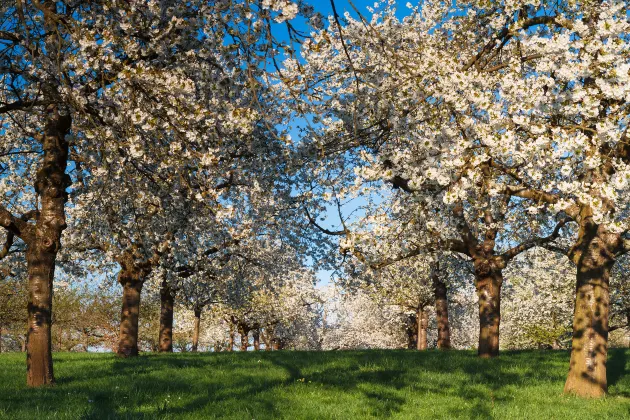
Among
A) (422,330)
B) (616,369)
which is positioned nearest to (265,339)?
(422,330)

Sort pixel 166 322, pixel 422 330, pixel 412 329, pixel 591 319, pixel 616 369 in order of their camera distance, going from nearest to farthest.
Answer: pixel 591 319 → pixel 616 369 → pixel 166 322 → pixel 422 330 → pixel 412 329

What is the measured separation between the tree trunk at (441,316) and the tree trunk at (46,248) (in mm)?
20445

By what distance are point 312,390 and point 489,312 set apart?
9011 millimetres

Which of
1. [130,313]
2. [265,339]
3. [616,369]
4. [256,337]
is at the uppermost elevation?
[130,313]

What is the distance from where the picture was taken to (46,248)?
11.0m

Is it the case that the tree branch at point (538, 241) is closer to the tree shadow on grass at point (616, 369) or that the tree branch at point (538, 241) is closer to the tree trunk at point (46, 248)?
the tree shadow on grass at point (616, 369)

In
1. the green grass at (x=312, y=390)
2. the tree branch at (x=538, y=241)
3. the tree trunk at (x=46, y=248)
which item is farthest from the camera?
the tree branch at (x=538, y=241)

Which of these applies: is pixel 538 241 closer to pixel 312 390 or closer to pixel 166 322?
pixel 312 390

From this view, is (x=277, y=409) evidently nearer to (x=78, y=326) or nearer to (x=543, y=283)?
(x=543, y=283)

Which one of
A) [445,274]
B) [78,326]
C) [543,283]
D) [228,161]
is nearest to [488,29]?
[228,161]

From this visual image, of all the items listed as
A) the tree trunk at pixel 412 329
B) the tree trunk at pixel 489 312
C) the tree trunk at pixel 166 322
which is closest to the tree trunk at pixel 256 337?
the tree trunk at pixel 412 329

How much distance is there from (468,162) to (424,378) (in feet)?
19.0

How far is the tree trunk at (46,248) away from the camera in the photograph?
10.8 metres

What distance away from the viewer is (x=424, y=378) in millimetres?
12312
